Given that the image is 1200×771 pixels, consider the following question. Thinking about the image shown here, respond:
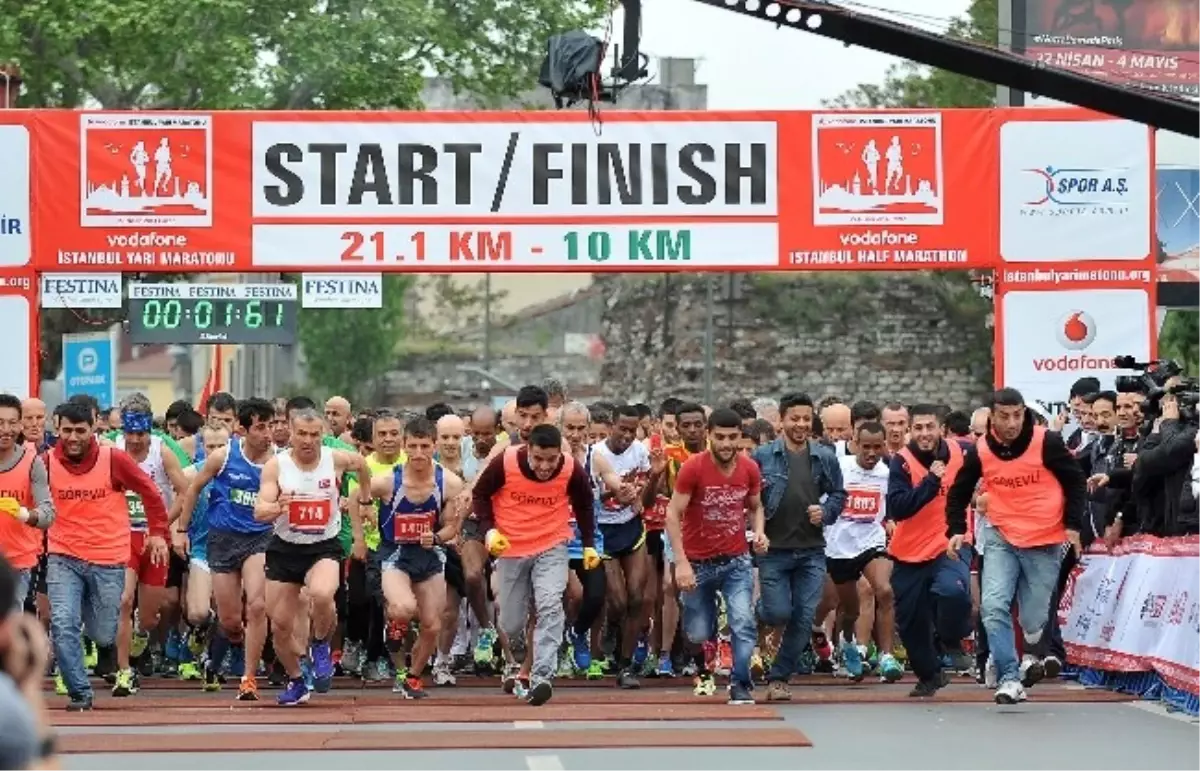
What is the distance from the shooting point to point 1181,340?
2112 inches

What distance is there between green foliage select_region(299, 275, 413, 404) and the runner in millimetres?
67404

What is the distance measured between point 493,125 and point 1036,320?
4.90 metres

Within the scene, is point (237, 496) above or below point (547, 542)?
above

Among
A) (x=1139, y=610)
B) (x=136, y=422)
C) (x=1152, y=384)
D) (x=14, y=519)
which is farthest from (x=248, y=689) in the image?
(x=1152, y=384)

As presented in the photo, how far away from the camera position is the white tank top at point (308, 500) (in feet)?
55.9

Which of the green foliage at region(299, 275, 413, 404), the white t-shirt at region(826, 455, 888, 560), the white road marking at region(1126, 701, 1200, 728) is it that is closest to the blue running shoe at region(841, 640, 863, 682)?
the white t-shirt at region(826, 455, 888, 560)

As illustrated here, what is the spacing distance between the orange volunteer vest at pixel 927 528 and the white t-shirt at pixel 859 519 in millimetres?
1460

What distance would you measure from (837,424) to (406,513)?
358 cm

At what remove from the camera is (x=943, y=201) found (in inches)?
918

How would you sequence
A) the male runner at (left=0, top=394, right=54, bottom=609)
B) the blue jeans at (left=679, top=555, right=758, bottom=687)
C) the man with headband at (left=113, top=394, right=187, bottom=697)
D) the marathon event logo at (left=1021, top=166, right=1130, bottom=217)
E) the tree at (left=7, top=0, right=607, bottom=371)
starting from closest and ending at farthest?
the male runner at (left=0, top=394, right=54, bottom=609), the blue jeans at (left=679, top=555, right=758, bottom=687), the man with headband at (left=113, top=394, right=187, bottom=697), the marathon event logo at (left=1021, top=166, right=1130, bottom=217), the tree at (left=7, top=0, right=607, bottom=371)

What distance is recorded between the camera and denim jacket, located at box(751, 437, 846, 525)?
17.9 meters

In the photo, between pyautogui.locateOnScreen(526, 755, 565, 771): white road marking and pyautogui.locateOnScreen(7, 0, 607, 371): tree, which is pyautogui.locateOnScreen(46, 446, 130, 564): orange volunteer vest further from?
pyautogui.locateOnScreen(7, 0, 607, 371): tree

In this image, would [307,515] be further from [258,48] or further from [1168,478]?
[258,48]

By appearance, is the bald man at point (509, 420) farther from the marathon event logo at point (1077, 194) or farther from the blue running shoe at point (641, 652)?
the marathon event logo at point (1077, 194)
